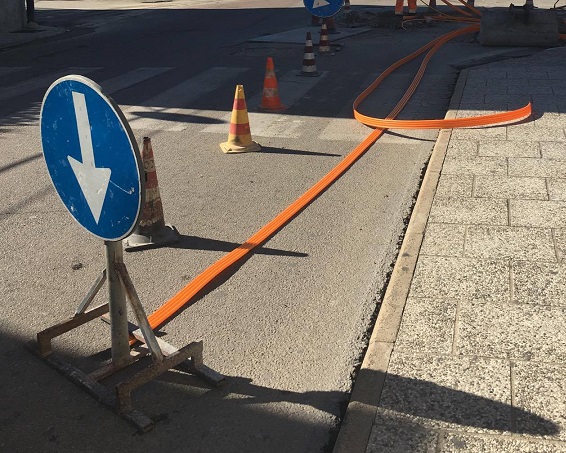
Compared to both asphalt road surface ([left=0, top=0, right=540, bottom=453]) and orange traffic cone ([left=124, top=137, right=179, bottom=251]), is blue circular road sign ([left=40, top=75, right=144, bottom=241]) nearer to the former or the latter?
asphalt road surface ([left=0, top=0, right=540, bottom=453])

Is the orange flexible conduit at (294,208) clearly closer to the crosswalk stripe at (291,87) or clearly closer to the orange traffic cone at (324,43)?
the crosswalk stripe at (291,87)

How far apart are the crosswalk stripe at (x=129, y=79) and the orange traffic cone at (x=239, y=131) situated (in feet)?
13.5

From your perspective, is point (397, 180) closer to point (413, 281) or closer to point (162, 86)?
point (413, 281)

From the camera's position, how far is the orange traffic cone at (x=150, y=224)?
6738 mm

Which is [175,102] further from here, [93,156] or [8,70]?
[93,156]

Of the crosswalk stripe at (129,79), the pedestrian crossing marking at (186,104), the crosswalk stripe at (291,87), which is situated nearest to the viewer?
the pedestrian crossing marking at (186,104)

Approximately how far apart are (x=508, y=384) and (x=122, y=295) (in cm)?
217

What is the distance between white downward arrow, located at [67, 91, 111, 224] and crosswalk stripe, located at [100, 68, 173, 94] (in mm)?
9190

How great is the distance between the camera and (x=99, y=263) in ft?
20.9

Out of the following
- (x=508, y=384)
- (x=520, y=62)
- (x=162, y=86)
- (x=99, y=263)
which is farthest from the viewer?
(x=520, y=62)

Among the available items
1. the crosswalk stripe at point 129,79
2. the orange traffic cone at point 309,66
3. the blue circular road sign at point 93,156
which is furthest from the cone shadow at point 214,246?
the orange traffic cone at point 309,66

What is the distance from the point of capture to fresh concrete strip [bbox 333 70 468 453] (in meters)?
4.04

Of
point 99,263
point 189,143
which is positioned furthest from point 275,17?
point 99,263

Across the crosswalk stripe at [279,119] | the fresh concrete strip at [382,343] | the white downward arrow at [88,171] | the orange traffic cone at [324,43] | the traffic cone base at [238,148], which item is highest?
the white downward arrow at [88,171]
